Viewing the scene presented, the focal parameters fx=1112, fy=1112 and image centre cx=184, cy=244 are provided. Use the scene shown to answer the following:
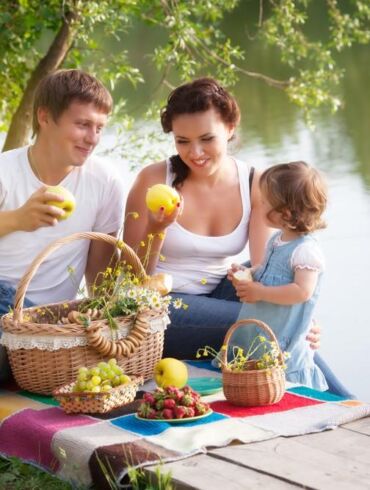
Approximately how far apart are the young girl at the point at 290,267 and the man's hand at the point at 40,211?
67 centimetres

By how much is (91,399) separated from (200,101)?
4.41ft

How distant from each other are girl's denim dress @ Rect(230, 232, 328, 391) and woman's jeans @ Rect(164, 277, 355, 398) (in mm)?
188

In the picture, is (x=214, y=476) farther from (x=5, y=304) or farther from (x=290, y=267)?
(x=5, y=304)

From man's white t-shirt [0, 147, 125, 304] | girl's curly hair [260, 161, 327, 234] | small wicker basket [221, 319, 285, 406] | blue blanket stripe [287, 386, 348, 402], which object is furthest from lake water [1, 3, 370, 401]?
small wicker basket [221, 319, 285, 406]

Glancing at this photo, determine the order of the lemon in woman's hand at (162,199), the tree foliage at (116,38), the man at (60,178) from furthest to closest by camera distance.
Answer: the tree foliage at (116,38)
the man at (60,178)
the lemon in woman's hand at (162,199)

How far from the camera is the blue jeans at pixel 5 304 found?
3830 millimetres

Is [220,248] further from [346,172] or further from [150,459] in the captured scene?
[346,172]

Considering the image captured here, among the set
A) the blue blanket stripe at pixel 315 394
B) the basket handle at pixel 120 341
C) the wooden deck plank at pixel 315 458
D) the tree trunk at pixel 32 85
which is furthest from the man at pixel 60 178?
the tree trunk at pixel 32 85

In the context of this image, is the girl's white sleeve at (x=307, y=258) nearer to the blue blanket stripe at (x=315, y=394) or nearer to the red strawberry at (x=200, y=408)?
the blue blanket stripe at (x=315, y=394)

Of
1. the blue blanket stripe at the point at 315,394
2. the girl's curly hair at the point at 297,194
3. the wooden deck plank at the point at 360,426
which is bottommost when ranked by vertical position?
the wooden deck plank at the point at 360,426

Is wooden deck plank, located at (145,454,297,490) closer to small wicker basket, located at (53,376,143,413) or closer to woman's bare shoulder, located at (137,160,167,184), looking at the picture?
small wicker basket, located at (53,376,143,413)

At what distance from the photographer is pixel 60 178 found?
4152 mm

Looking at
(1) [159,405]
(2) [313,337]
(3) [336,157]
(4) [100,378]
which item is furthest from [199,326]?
(3) [336,157]

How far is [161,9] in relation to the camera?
680cm
